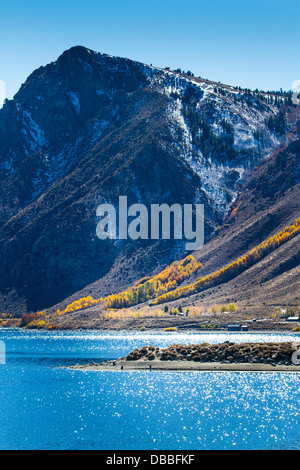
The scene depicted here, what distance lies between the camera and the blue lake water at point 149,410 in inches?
2562

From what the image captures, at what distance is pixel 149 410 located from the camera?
80938 millimetres

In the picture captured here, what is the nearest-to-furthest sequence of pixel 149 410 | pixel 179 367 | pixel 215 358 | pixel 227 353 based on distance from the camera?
pixel 149 410
pixel 179 367
pixel 227 353
pixel 215 358

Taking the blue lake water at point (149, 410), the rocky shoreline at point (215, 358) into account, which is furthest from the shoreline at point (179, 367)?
the blue lake water at point (149, 410)

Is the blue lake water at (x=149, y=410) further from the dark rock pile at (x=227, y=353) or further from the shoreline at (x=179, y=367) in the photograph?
the dark rock pile at (x=227, y=353)

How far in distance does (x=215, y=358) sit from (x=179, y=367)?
19.2ft

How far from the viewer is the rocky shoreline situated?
4360 inches

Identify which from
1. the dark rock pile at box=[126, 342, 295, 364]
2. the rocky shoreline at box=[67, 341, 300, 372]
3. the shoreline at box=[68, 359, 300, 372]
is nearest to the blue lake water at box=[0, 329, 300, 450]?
the shoreline at box=[68, 359, 300, 372]

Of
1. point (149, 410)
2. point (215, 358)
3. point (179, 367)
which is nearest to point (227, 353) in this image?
point (215, 358)

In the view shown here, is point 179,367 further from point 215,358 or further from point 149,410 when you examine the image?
point 149,410

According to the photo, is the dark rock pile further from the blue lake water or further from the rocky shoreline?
the blue lake water

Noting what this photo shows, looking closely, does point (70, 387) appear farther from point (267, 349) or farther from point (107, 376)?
point (267, 349)

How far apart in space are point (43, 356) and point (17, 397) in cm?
6567
